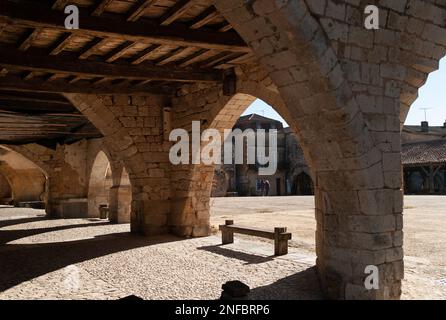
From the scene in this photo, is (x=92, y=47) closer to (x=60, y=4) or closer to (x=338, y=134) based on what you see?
(x=60, y=4)

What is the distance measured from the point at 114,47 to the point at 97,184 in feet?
26.6

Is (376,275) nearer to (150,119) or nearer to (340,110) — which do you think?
(340,110)

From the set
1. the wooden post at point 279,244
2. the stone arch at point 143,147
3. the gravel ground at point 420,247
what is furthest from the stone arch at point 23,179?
the wooden post at point 279,244

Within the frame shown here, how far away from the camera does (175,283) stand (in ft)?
14.7

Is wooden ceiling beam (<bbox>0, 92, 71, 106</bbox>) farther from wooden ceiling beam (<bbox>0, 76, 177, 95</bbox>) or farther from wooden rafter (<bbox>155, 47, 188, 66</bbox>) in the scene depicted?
wooden rafter (<bbox>155, 47, 188, 66</bbox>)

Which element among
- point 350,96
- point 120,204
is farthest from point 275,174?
point 350,96

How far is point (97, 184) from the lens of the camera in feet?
43.0

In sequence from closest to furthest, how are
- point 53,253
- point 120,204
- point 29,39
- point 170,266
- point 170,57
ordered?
1. point 29,39
2. point 170,266
3. point 170,57
4. point 53,253
5. point 120,204

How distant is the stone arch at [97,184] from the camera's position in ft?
41.7

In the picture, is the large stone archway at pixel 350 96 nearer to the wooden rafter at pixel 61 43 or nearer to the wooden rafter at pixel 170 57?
the wooden rafter at pixel 61 43

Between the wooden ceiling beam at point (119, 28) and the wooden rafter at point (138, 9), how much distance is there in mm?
117

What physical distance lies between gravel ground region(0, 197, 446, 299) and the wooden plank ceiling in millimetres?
2669

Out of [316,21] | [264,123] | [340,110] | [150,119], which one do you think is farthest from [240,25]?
[264,123]

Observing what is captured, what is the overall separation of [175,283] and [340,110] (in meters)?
2.53
